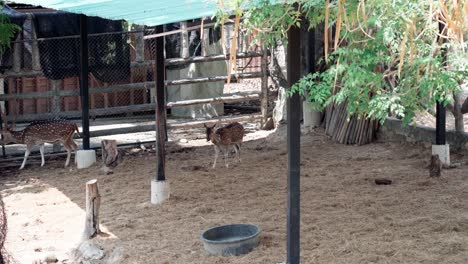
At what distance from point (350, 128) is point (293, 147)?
625cm

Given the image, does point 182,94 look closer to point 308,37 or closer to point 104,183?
point 308,37

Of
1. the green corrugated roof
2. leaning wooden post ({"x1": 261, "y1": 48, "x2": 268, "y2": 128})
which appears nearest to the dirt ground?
the green corrugated roof

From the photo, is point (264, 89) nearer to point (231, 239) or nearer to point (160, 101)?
point (160, 101)

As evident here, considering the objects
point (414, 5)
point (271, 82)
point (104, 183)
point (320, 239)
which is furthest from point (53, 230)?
point (271, 82)

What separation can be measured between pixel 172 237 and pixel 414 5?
11.3 feet

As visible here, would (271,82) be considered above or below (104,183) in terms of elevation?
above

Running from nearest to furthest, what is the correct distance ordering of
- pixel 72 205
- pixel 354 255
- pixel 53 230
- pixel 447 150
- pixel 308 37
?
pixel 354 255 → pixel 53 230 → pixel 72 205 → pixel 447 150 → pixel 308 37

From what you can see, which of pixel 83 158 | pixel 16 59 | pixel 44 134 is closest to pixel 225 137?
pixel 83 158

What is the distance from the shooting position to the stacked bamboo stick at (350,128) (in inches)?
428

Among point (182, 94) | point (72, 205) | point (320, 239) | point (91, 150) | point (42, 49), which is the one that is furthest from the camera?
point (182, 94)

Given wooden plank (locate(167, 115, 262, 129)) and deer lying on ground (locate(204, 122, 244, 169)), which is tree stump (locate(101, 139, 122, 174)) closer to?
deer lying on ground (locate(204, 122, 244, 169))

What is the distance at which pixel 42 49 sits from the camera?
11.4 metres

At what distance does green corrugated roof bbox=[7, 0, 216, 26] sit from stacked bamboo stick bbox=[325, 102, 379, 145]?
4079 mm

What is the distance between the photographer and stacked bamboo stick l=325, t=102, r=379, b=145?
10.9 metres
